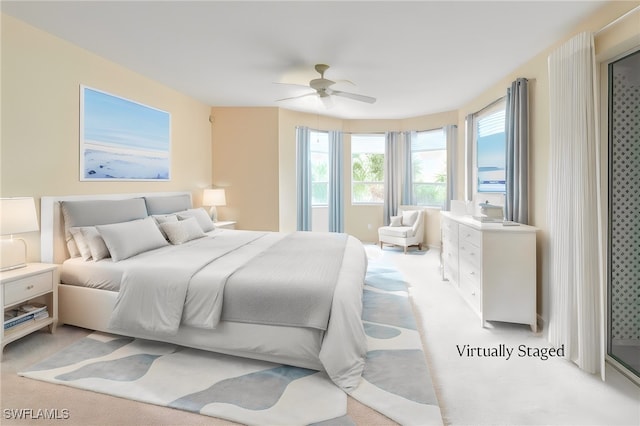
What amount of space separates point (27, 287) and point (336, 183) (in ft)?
16.6

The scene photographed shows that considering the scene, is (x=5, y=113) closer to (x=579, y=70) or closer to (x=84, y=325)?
(x=84, y=325)

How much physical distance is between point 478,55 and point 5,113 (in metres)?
4.27

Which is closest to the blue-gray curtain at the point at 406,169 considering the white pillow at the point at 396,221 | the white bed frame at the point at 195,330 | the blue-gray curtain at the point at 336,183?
the white pillow at the point at 396,221

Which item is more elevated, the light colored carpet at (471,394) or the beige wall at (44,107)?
the beige wall at (44,107)

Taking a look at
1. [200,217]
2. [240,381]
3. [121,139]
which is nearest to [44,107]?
[121,139]

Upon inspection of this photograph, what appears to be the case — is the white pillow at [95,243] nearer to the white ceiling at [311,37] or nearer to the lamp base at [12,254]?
the lamp base at [12,254]

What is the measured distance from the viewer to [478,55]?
340 centimetres

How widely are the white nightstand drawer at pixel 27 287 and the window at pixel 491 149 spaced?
481 cm

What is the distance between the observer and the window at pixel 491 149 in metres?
4.19

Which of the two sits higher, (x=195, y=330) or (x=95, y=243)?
(x=95, y=243)

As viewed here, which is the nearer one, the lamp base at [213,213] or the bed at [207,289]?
the bed at [207,289]

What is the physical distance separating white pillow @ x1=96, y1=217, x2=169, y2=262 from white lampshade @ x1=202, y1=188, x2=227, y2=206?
1659 mm

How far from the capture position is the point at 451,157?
619 cm

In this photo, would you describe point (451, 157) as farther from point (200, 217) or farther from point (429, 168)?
point (200, 217)
